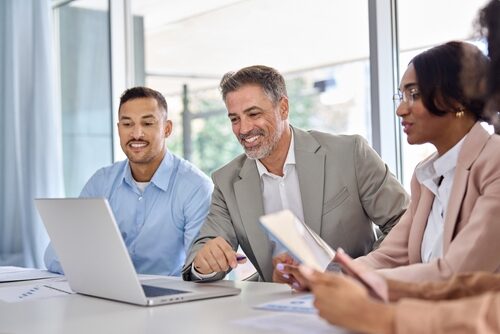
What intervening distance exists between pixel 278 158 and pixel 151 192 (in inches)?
26.9

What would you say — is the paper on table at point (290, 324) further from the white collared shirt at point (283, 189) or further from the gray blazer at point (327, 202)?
the white collared shirt at point (283, 189)

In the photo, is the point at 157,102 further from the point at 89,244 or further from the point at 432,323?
the point at 432,323

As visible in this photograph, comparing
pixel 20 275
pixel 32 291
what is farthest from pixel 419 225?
pixel 20 275

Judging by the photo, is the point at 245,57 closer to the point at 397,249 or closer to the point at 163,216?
the point at 163,216

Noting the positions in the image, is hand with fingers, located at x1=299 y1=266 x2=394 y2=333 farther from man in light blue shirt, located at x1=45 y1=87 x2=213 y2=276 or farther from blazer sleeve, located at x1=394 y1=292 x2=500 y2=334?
man in light blue shirt, located at x1=45 y1=87 x2=213 y2=276

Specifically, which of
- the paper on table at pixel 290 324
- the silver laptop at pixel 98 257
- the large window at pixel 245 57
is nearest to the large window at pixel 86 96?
the large window at pixel 245 57

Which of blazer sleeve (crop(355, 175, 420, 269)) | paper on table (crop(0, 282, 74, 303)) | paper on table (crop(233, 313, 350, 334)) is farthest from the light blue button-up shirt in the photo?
paper on table (crop(233, 313, 350, 334))

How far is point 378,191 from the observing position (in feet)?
8.04

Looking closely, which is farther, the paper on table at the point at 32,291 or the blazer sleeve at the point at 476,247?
the paper on table at the point at 32,291

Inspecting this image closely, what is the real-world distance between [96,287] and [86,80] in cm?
292

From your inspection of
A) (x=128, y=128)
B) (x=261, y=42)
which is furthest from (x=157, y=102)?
(x=261, y=42)

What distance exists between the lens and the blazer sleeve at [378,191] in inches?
95.3

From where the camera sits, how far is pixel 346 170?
8.18ft

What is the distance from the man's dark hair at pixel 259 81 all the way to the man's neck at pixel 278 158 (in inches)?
5.8
